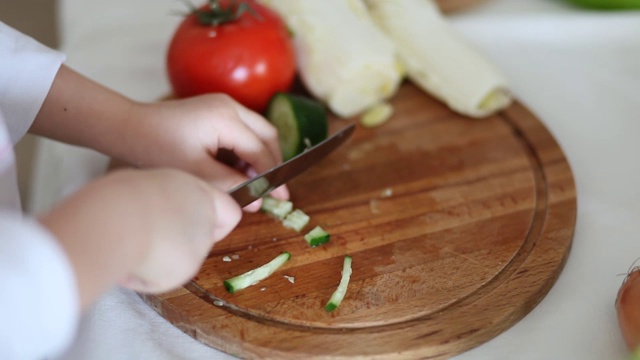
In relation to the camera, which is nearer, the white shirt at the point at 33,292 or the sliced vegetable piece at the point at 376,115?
the white shirt at the point at 33,292

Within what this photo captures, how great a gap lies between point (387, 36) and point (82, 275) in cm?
79

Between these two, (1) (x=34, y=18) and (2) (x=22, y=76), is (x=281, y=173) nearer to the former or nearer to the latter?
(2) (x=22, y=76)

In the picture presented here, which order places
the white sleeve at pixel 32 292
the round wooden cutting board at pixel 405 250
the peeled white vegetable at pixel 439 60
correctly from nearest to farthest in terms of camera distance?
the white sleeve at pixel 32 292 < the round wooden cutting board at pixel 405 250 < the peeled white vegetable at pixel 439 60

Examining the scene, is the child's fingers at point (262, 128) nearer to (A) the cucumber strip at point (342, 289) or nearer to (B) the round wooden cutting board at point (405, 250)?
(B) the round wooden cutting board at point (405, 250)

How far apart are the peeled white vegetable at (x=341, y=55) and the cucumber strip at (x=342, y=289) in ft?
1.14

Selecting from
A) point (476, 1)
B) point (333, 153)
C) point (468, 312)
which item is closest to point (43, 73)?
point (333, 153)

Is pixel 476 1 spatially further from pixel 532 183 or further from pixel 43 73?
pixel 43 73

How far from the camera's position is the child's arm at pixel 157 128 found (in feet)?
2.76

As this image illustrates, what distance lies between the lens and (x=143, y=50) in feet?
4.19

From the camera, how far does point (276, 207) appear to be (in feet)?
2.89

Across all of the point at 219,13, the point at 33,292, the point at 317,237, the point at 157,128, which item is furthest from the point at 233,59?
the point at 33,292

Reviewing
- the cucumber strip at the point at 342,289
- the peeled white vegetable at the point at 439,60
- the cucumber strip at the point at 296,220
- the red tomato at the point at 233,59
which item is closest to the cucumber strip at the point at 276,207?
the cucumber strip at the point at 296,220

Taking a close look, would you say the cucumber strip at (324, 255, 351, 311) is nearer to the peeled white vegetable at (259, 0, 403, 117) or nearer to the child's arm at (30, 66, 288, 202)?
the child's arm at (30, 66, 288, 202)

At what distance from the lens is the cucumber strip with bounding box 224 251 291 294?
766 millimetres
